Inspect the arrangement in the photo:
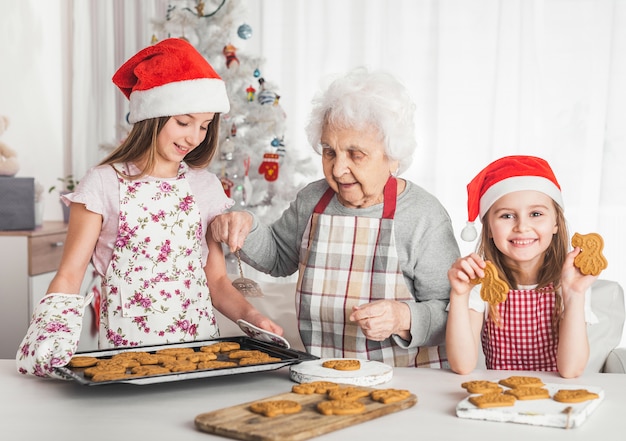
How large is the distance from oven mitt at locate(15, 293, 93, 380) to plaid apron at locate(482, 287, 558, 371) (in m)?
0.99

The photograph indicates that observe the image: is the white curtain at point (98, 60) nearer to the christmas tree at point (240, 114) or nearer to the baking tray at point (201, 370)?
the christmas tree at point (240, 114)

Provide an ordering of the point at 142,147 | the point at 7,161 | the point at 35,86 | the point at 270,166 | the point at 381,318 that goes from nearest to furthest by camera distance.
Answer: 1. the point at 381,318
2. the point at 142,147
3. the point at 7,161
4. the point at 270,166
5. the point at 35,86

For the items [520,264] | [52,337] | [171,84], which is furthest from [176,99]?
[520,264]

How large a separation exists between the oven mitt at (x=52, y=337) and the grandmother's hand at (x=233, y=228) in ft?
1.41

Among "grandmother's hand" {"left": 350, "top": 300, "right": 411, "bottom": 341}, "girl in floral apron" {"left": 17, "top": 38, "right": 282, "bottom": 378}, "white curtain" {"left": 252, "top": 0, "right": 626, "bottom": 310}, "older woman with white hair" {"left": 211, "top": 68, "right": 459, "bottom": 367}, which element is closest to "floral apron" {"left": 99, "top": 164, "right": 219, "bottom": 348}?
"girl in floral apron" {"left": 17, "top": 38, "right": 282, "bottom": 378}

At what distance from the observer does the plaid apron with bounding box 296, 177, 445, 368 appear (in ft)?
6.58

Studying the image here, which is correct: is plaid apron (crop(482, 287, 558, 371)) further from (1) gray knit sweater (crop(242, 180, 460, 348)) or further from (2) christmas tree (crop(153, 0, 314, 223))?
(2) christmas tree (crop(153, 0, 314, 223))

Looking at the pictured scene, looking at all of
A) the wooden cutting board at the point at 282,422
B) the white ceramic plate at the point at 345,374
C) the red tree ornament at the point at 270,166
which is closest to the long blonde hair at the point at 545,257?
the white ceramic plate at the point at 345,374

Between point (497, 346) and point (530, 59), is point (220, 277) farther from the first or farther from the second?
point (530, 59)

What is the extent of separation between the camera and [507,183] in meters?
1.92

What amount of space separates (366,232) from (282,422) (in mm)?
884

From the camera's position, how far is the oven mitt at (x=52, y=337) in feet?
4.91

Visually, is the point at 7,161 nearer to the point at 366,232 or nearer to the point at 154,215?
the point at 154,215

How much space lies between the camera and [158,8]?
5.62 m
